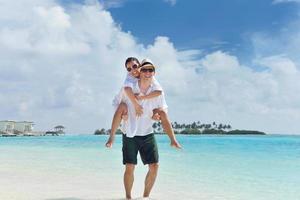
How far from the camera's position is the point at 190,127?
143250 mm

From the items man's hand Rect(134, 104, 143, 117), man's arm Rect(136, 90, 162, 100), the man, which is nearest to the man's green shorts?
the man

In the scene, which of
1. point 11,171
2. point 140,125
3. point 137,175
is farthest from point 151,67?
point 11,171

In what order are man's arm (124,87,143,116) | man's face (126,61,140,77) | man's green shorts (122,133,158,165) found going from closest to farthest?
man's arm (124,87,143,116)
man's face (126,61,140,77)
man's green shorts (122,133,158,165)

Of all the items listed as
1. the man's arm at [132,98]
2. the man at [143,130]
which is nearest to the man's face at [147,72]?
the man at [143,130]

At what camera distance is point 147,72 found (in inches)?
181

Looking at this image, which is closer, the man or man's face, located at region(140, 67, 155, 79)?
man's face, located at region(140, 67, 155, 79)

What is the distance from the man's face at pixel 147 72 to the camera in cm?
459

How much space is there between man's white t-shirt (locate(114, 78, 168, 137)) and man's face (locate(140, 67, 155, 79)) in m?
0.11

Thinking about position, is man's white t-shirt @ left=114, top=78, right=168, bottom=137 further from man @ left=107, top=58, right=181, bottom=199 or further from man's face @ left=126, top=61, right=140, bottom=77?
man's face @ left=126, top=61, right=140, bottom=77

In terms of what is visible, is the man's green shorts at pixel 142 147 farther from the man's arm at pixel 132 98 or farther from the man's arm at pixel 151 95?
the man's arm at pixel 151 95

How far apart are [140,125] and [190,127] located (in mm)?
139520

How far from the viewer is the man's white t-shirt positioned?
15.5ft

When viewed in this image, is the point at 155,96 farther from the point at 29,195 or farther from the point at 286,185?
the point at 286,185

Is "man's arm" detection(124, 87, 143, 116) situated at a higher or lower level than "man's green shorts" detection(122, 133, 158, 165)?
higher
